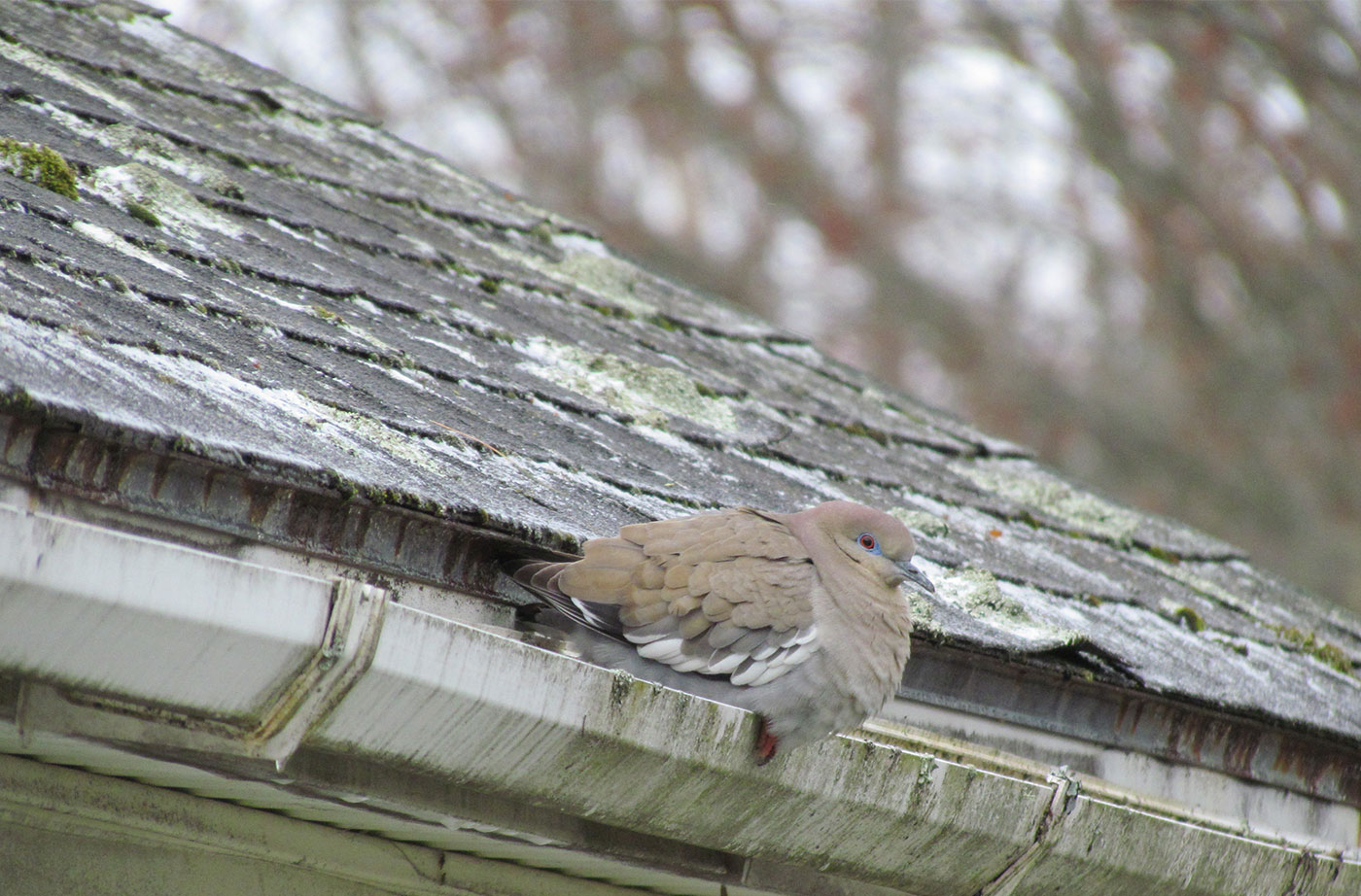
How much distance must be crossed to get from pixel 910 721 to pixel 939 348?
11591 millimetres

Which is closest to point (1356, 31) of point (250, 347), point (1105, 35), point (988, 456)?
point (1105, 35)

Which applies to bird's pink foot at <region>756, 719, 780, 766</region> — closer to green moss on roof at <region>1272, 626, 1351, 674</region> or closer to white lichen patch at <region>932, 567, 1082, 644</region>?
white lichen patch at <region>932, 567, 1082, 644</region>

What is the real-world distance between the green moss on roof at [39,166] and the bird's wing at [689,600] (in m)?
1.12

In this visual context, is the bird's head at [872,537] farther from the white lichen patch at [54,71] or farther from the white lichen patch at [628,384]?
the white lichen patch at [54,71]

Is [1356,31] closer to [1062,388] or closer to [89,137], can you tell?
[1062,388]

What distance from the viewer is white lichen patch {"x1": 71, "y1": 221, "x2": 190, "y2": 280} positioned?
2.31 metres

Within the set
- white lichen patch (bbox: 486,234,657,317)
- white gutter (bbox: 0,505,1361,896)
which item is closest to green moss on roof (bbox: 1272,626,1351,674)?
white gutter (bbox: 0,505,1361,896)

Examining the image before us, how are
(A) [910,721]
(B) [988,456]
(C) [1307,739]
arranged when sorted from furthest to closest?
(B) [988,456] < (C) [1307,739] < (A) [910,721]

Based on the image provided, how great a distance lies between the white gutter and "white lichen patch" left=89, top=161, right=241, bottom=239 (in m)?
1.21

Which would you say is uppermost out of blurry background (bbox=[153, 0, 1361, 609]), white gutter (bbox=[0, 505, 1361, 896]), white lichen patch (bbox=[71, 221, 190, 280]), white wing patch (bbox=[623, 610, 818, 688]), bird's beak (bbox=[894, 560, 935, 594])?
blurry background (bbox=[153, 0, 1361, 609])

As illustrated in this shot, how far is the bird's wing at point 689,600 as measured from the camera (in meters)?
2.09

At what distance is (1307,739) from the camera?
130 inches

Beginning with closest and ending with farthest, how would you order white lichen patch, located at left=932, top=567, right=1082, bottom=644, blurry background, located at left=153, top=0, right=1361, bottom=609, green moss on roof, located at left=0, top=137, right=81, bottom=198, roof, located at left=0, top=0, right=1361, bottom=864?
1. roof, located at left=0, top=0, right=1361, bottom=864
2. green moss on roof, located at left=0, top=137, right=81, bottom=198
3. white lichen patch, located at left=932, top=567, right=1082, bottom=644
4. blurry background, located at left=153, top=0, right=1361, bottom=609

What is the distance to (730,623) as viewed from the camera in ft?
7.00
